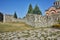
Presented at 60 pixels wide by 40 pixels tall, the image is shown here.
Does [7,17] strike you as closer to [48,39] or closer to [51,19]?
[51,19]

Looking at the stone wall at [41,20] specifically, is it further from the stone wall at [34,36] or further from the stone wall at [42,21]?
the stone wall at [34,36]

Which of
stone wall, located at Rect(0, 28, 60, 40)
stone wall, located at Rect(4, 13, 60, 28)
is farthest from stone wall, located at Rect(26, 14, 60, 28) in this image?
stone wall, located at Rect(0, 28, 60, 40)

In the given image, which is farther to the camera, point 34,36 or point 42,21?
point 42,21

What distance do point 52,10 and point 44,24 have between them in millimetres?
28173

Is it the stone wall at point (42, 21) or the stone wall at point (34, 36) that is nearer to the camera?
the stone wall at point (34, 36)

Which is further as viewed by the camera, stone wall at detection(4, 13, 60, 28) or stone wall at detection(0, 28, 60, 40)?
stone wall at detection(4, 13, 60, 28)

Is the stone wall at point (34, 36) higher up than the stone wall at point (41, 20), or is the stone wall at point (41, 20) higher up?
the stone wall at point (41, 20)

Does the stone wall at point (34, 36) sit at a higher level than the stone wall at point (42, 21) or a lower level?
lower

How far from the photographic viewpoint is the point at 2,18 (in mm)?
40438

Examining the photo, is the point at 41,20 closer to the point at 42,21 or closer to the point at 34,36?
the point at 42,21

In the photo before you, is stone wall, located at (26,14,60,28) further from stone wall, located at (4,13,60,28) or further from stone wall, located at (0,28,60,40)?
stone wall, located at (0,28,60,40)

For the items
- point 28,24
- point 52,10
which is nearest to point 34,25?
point 28,24

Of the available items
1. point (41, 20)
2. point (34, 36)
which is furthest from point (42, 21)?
point (34, 36)

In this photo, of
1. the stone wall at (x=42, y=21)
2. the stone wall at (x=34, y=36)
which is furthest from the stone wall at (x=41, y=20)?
the stone wall at (x=34, y=36)
